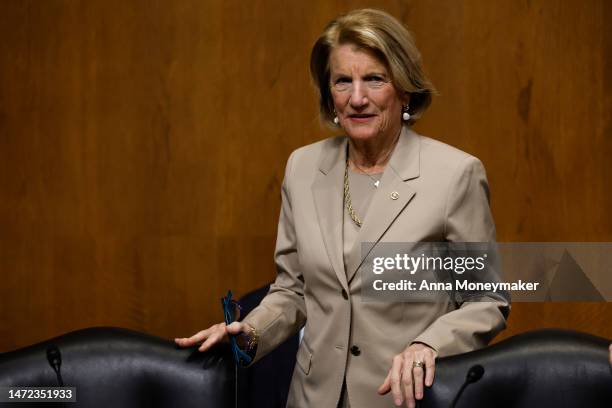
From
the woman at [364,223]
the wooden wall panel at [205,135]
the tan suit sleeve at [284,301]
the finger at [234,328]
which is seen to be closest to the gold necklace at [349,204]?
the woman at [364,223]

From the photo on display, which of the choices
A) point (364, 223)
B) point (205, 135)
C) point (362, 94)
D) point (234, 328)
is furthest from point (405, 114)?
point (205, 135)

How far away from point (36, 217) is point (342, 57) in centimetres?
164

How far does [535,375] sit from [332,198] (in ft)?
1.75

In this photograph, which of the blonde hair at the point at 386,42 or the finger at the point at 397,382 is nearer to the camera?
the finger at the point at 397,382

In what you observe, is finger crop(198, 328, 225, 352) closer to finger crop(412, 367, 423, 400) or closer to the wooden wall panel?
finger crop(412, 367, 423, 400)

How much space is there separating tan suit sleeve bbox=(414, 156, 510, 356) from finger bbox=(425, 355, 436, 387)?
0.15 ft

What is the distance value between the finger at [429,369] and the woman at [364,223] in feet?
0.25

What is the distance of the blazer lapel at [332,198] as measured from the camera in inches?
67.7

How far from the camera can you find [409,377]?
4.80ft

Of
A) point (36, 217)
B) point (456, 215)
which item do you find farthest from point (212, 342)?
point (36, 217)

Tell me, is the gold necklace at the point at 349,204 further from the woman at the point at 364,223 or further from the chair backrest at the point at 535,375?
the chair backrest at the point at 535,375

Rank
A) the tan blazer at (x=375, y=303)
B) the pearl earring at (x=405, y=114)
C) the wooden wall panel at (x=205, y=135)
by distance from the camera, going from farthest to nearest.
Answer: the wooden wall panel at (x=205, y=135) → the pearl earring at (x=405, y=114) → the tan blazer at (x=375, y=303)

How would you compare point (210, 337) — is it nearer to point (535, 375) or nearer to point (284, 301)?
point (284, 301)

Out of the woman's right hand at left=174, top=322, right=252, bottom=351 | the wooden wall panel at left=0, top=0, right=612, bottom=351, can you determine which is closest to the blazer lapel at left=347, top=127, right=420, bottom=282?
the woman's right hand at left=174, top=322, right=252, bottom=351
